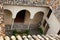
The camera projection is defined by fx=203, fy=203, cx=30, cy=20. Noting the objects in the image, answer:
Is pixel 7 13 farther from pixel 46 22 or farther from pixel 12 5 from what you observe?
pixel 46 22

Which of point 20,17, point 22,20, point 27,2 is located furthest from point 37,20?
point 27,2

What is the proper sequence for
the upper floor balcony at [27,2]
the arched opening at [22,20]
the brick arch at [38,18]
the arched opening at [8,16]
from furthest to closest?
the brick arch at [38,18] → the arched opening at [22,20] → the arched opening at [8,16] → the upper floor balcony at [27,2]

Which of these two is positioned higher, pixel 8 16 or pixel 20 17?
pixel 8 16

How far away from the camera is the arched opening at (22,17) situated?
20672mm

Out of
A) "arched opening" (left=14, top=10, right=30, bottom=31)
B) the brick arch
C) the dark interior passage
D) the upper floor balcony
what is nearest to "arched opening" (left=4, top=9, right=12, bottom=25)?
"arched opening" (left=14, top=10, right=30, bottom=31)

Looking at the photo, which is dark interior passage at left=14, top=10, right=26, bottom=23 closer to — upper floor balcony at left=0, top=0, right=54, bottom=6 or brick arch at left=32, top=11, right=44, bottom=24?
brick arch at left=32, top=11, right=44, bottom=24

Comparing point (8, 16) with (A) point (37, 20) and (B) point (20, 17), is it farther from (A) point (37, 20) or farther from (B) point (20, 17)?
(A) point (37, 20)

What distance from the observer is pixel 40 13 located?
2111 centimetres

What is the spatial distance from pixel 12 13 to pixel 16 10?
50 cm

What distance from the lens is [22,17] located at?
2091 cm

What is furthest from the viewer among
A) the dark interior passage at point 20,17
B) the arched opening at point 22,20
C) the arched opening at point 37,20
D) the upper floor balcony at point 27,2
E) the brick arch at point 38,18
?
the arched opening at point 37,20

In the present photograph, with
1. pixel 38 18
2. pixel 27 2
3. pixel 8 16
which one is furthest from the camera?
pixel 38 18

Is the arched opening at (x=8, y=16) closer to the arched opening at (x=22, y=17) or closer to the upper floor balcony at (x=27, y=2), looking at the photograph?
the arched opening at (x=22, y=17)

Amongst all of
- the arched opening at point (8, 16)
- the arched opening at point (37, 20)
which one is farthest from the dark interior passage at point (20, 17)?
the arched opening at point (37, 20)
